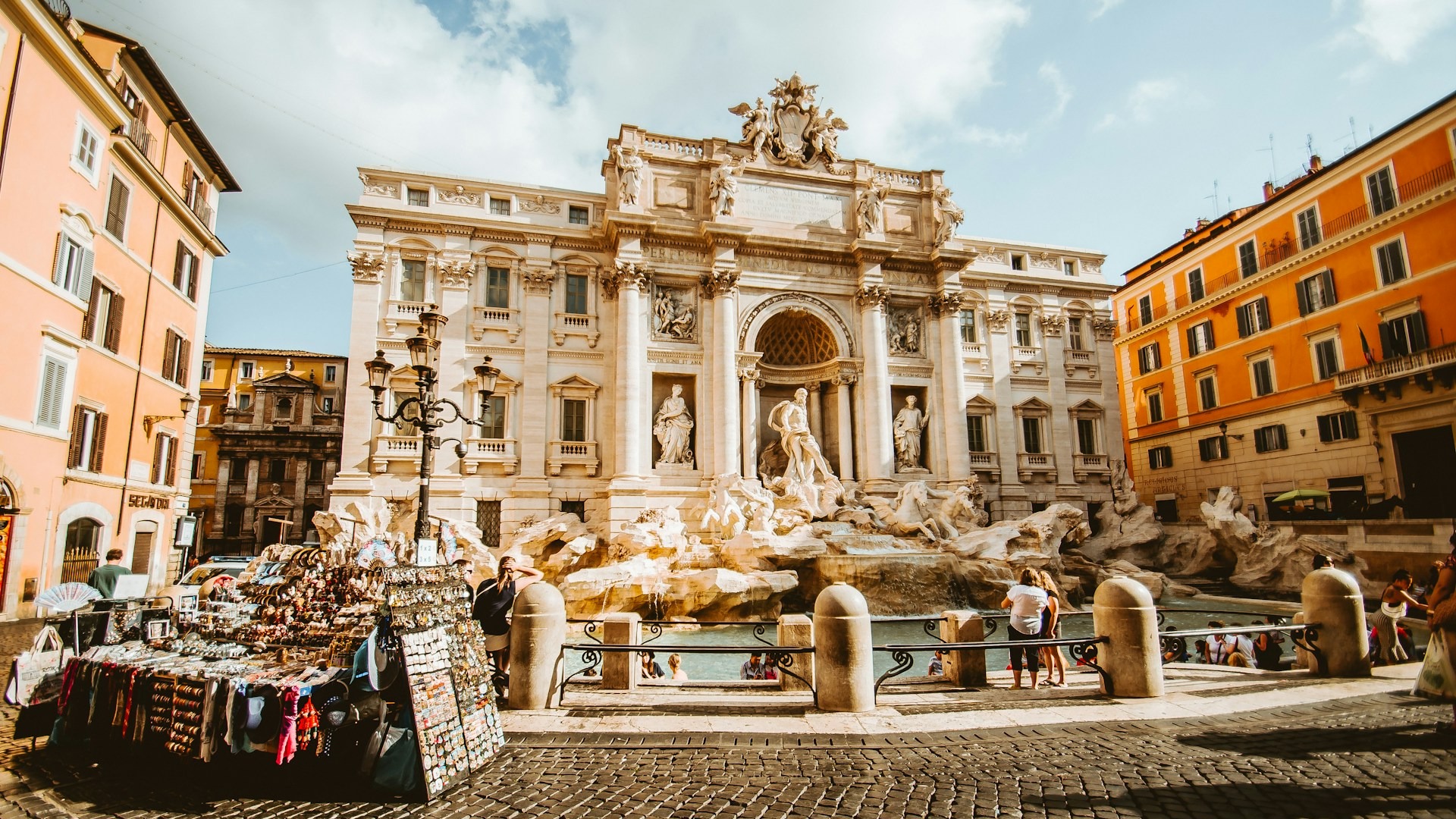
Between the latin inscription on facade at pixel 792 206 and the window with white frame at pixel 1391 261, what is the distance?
1706 centimetres

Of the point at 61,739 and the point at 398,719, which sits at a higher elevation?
the point at 398,719

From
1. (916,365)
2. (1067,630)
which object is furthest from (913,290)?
A: (1067,630)

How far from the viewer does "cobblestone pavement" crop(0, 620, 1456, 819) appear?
4.42m

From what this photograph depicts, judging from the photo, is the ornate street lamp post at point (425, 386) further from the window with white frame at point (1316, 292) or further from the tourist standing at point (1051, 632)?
the window with white frame at point (1316, 292)

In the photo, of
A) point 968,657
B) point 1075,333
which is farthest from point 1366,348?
point 968,657

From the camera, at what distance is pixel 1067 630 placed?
15.8 m

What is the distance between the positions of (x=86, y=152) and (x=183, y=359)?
273 inches

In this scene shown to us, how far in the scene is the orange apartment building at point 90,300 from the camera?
13023 mm

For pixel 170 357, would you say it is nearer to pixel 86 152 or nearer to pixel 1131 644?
pixel 86 152

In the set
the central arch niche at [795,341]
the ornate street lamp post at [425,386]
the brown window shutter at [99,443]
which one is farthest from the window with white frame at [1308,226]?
the brown window shutter at [99,443]

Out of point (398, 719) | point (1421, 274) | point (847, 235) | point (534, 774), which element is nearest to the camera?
point (398, 719)

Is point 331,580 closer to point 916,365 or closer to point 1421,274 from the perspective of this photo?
point 916,365

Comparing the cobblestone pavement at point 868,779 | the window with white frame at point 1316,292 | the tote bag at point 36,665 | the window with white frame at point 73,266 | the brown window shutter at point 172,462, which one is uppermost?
the window with white frame at point 1316,292

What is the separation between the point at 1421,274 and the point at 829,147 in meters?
18.8
